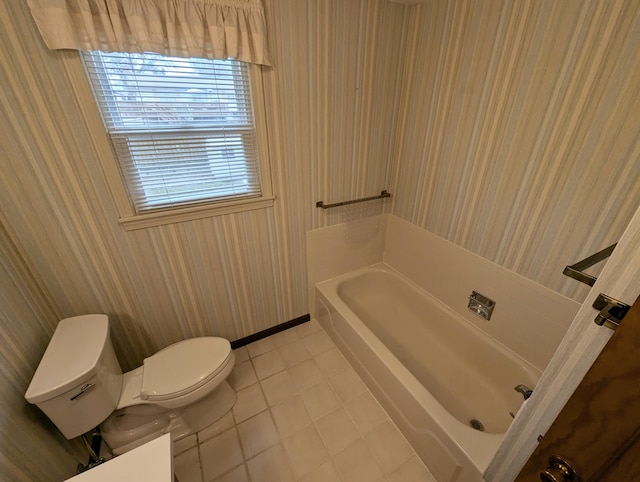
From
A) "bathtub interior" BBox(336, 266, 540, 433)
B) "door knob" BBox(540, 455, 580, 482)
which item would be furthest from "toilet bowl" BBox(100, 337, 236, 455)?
"door knob" BBox(540, 455, 580, 482)

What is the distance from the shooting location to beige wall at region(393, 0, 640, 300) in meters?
0.99

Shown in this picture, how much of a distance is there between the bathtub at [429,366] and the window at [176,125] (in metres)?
1.13

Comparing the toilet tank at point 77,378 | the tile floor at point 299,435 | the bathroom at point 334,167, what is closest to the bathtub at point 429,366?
the tile floor at point 299,435

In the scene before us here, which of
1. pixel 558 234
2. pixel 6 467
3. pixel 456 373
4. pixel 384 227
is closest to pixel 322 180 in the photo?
pixel 384 227

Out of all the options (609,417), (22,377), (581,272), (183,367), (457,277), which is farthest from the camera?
(457,277)

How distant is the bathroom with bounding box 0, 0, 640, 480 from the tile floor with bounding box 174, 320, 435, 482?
1.45ft

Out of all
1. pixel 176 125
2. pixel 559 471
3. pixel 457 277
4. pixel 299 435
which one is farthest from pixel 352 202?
pixel 559 471

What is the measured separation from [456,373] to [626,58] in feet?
5.63

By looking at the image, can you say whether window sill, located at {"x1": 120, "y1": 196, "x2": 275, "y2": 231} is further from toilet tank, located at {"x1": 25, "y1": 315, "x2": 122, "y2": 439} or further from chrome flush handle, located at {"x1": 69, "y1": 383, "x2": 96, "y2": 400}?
chrome flush handle, located at {"x1": 69, "y1": 383, "x2": 96, "y2": 400}

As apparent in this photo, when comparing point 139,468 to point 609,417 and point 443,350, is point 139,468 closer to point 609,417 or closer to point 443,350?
point 609,417

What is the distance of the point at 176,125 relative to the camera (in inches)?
49.9

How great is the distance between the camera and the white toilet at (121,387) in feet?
3.31

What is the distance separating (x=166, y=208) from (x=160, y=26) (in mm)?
788

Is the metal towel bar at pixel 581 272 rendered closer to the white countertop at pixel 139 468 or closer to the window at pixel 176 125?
the white countertop at pixel 139 468
